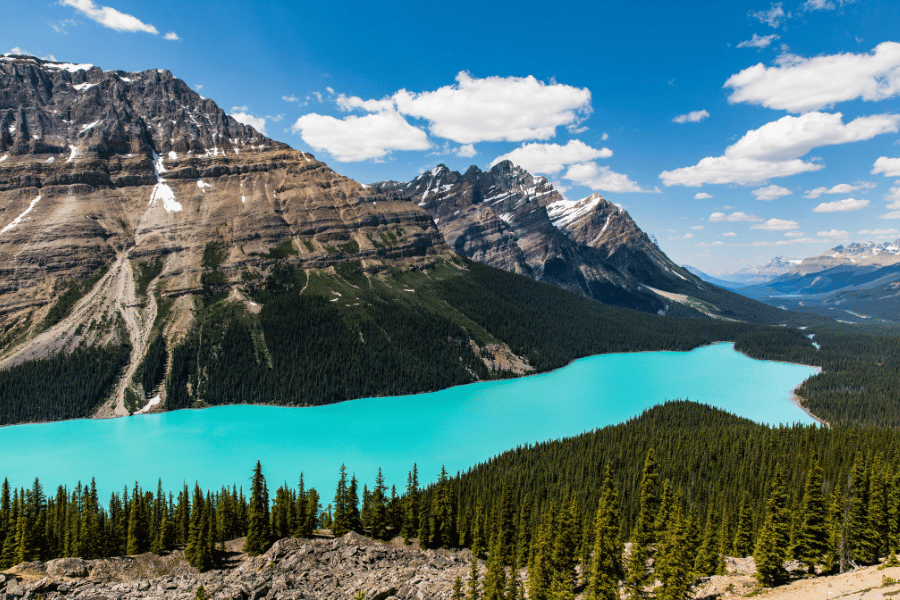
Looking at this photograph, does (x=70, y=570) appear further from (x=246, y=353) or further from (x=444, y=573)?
(x=246, y=353)

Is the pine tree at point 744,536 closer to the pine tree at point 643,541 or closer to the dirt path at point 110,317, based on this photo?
the pine tree at point 643,541

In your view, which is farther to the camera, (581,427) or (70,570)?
(581,427)

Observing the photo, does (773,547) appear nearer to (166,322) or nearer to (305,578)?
(305,578)

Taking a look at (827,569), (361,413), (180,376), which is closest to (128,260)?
(180,376)

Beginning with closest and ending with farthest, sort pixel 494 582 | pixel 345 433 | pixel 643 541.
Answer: pixel 494 582
pixel 643 541
pixel 345 433

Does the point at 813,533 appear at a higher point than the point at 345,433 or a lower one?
higher

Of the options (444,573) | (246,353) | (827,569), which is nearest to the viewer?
(827,569)

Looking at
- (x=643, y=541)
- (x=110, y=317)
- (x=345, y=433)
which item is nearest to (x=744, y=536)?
(x=643, y=541)

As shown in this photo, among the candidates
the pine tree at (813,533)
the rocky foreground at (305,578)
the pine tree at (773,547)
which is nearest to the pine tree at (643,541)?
the rocky foreground at (305,578)
